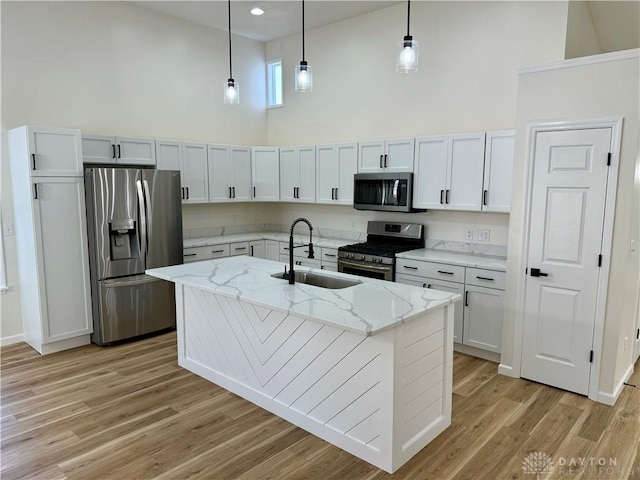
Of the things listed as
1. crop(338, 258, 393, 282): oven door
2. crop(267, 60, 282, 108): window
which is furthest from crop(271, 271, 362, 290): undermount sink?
crop(267, 60, 282, 108): window

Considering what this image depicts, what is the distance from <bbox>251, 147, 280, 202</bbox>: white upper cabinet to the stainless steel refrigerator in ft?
4.58

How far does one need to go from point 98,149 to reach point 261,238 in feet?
7.43

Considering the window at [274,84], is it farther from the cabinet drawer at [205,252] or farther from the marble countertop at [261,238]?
the cabinet drawer at [205,252]

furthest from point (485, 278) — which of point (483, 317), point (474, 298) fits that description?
point (483, 317)

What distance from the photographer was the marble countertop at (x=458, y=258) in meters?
4.09

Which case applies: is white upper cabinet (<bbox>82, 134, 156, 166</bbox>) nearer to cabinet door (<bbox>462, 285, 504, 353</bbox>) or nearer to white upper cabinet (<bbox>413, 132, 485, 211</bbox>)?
white upper cabinet (<bbox>413, 132, 485, 211</bbox>)

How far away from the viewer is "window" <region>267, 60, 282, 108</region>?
6586mm

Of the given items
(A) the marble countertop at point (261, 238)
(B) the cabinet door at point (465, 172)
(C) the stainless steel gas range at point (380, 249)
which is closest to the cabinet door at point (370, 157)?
(C) the stainless steel gas range at point (380, 249)

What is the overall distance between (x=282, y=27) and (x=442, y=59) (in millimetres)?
2305

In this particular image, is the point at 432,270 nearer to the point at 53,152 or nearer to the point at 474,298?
the point at 474,298

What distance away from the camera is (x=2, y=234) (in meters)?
4.41

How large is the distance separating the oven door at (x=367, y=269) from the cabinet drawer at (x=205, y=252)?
5.03 feet

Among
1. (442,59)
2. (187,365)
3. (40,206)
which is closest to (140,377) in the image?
(187,365)

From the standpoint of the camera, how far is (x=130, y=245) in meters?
4.61
